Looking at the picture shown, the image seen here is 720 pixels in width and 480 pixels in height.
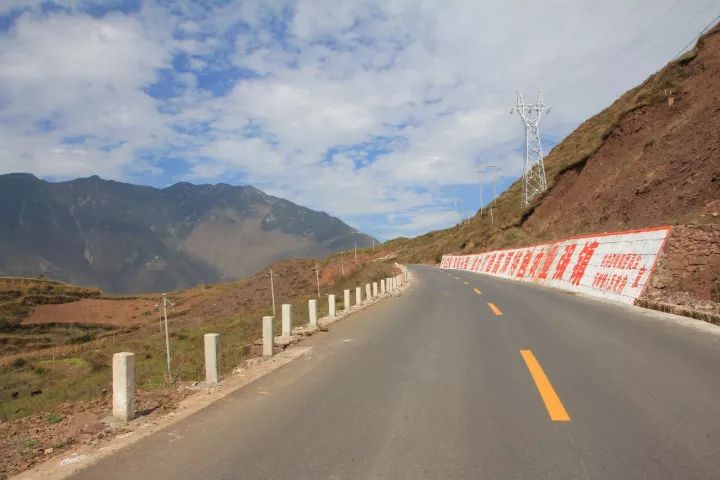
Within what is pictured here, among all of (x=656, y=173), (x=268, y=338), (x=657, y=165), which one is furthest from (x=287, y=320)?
(x=657, y=165)

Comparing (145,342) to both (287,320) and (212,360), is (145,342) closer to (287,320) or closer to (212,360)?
(287,320)

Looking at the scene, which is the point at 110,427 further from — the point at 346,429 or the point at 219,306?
the point at 219,306

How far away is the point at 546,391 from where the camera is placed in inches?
243

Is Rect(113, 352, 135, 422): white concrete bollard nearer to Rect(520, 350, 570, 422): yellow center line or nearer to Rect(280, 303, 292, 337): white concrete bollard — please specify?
Rect(520, 350, 570, 422): yellow center line

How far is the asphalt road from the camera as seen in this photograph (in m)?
4.18

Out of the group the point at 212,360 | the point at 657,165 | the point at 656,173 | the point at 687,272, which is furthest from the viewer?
the point at 657,165

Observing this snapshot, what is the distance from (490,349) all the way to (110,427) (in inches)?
233

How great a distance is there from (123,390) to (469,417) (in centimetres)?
396

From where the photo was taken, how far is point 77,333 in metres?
55.7

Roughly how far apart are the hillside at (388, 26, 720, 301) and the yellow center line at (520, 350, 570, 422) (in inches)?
312

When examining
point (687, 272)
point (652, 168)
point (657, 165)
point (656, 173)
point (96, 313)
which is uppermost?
point (657, 165)

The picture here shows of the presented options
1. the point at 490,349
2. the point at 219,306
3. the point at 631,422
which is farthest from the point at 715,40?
the point at 219,306

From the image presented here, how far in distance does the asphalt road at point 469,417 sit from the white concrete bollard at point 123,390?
764mm

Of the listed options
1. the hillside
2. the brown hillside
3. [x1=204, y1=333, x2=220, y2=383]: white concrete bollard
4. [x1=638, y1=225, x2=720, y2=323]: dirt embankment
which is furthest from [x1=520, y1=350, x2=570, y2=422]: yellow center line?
the brown hillside
